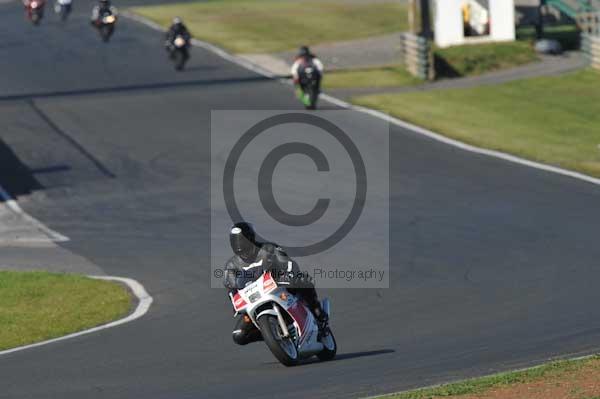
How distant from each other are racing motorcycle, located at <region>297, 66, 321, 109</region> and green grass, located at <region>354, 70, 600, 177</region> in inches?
87.6

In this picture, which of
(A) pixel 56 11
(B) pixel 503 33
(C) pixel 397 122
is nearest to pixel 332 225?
(C) pixel 397 122

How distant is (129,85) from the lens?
141ft

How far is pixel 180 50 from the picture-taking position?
45625 millimetres

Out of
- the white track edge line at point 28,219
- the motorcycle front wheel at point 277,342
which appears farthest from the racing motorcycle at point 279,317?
the white track edge line at point 28,219

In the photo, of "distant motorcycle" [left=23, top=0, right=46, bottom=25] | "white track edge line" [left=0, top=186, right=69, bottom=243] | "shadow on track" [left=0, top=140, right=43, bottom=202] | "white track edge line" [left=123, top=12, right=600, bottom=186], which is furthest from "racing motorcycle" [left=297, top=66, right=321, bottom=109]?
"distant motorcycle" [left=23, top=0, right=46, bottom=25]

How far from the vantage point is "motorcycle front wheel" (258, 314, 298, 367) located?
1265 cm

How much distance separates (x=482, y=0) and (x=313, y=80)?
1519 cm

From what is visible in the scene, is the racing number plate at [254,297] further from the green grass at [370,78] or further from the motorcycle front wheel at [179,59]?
the motorcycle front wheel at [179,59]

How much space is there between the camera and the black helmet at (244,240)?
42.0ft

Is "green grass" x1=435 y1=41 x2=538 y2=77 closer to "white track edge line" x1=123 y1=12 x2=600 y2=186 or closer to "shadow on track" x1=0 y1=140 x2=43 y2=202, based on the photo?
"white track edge line" x1=123 y1=12 x2=600 y2=186

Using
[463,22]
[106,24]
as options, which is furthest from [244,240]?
[106,24]

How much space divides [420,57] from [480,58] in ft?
9.50

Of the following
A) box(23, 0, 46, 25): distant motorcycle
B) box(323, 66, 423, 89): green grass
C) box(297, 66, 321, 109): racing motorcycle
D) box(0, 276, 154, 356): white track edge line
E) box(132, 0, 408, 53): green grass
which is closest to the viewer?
box(0, 276, 154, 356): white track edge line

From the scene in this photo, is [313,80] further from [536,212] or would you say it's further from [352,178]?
[536,212]
